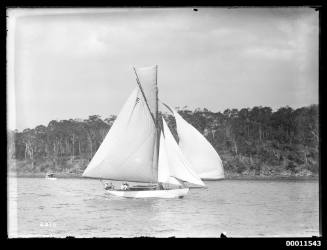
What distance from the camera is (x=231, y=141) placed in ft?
24.0

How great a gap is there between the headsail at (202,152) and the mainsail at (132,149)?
548 mm

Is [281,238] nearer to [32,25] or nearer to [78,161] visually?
[78,161]

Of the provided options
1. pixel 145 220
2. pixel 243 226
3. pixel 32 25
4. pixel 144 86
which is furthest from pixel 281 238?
pixel 32 25

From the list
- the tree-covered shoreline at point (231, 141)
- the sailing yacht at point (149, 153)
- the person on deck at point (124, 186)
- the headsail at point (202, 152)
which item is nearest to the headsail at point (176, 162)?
the sailing yacht at point (149, 153)

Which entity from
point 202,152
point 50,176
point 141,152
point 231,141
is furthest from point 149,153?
point 50,176

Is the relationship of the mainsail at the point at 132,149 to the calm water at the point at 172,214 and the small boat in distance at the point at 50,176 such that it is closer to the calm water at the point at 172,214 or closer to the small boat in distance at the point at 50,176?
the small boat in distance at the point at 50,176

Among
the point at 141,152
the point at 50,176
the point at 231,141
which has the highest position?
the point at 231,141

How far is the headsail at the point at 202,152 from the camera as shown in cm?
750

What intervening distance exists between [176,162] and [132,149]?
702mm

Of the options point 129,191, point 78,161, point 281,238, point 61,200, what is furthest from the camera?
point 129,191

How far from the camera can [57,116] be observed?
7.18 meters

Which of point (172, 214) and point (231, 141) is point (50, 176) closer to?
point (172, 214)

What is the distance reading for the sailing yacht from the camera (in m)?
7.54

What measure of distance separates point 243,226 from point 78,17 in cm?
292
